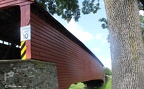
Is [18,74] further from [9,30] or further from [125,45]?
[9,30]

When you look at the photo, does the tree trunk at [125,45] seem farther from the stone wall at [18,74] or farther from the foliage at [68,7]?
the foliage at [68,7]

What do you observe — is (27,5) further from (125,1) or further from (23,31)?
(125,1)

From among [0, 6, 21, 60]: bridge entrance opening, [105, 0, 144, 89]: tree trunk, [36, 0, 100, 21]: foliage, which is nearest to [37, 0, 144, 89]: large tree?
[105, 0, 144, 89]: tree trunk

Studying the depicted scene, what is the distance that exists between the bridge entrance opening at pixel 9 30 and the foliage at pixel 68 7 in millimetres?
3106

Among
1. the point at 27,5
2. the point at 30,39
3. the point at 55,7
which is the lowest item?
the point at 30,39

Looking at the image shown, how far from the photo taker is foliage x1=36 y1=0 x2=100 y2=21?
14.3 m

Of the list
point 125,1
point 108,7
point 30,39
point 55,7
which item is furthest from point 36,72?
point 55,7

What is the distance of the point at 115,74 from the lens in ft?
17.3

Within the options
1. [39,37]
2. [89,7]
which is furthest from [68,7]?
[39,37]

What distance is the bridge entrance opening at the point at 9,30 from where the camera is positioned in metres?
9.38

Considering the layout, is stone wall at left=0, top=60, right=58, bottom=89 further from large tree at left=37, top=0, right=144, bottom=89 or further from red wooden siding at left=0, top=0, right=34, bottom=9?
large tree at left=37, top=0, right=144, bottom=89

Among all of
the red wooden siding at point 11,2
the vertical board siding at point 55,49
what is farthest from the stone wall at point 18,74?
the red wooden siding at point 11,2

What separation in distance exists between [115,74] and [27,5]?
364 centimetres

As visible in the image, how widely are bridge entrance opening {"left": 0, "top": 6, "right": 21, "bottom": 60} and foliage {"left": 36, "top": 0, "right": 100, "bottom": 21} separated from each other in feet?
10.2
